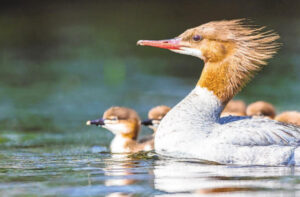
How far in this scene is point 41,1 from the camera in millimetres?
22250

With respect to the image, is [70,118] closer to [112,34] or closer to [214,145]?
[214,145]

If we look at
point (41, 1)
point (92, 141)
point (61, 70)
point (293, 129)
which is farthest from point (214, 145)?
point (41, 1)

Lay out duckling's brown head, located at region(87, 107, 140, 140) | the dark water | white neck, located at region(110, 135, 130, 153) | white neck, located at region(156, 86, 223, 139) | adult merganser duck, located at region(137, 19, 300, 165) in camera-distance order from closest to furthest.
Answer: the dark water, adult merganser duck, located at region(137, 19, 300, 165), white neck, located at region(156, 86, 223, 139), white neck, located at region(110, 135, 130, 153), duckling's brown head, located at region(87, 107, 140, 140)

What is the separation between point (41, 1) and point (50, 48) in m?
4.38

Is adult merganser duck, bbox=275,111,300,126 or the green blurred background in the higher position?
the green blurred background

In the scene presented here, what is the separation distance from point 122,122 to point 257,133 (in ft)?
8.59

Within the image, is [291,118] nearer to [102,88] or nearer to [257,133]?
[257,133]

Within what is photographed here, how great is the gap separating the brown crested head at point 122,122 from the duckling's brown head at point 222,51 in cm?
178

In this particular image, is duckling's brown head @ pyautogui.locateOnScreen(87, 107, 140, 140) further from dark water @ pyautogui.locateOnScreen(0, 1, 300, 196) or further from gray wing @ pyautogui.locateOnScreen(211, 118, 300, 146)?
gray wing @ pyautogui.locateOnScreen(211, 118, 300, 146)

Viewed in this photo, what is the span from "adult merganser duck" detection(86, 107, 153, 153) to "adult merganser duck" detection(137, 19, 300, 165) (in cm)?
163

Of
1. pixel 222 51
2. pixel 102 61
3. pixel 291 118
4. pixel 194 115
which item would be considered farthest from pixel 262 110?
pixel 102 61

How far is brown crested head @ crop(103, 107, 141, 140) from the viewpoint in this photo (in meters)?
9.67

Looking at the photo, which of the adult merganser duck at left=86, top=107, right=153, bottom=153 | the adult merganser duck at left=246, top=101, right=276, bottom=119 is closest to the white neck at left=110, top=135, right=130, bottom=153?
the adult merganser duck at left=86, top=107, right=153, bottom=153

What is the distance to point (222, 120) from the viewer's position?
8008 mm
